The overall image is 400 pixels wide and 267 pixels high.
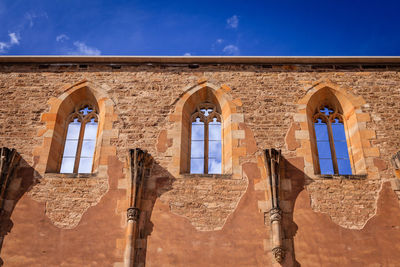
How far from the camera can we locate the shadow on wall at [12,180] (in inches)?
410

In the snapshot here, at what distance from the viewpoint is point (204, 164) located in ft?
37.2

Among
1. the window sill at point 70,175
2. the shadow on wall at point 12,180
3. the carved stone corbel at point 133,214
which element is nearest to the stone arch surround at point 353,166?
the carved stone corbel at point 133,214

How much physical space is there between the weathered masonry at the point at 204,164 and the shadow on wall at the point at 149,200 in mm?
24

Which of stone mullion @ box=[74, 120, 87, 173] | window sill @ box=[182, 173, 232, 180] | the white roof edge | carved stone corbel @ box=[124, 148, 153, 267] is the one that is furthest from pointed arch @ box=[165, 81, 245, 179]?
stone mullion @ box=[74, 120, 87, 173]

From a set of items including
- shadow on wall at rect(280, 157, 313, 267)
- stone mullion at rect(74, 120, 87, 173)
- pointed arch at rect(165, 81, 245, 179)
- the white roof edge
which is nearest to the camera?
shadow on wall at rect(280, 157, 313, 267)

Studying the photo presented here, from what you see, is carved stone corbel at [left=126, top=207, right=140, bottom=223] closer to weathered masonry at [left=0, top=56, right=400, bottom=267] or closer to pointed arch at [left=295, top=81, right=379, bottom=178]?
weathered masonry at [left=0, top=56, right=400, bottom=267]

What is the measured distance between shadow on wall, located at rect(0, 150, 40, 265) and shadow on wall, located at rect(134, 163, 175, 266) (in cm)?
235

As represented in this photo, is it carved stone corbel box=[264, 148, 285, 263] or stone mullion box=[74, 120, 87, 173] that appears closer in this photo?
carved stone corbel box=[264, 148, 285, 263]

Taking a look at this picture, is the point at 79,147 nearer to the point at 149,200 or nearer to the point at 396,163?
the point at 149,200

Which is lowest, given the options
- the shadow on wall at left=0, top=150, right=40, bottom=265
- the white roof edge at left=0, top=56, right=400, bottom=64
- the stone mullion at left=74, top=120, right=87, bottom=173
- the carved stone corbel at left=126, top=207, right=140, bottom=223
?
the carved stone corbel at left=126, top=207, right=140, bottom=223

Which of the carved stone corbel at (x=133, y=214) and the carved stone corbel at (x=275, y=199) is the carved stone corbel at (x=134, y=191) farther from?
the carved stone corbel at (x=275, y=199)

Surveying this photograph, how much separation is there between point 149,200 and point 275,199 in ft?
8.18

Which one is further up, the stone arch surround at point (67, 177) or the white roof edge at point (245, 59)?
the white roof edge at point (245, 59)

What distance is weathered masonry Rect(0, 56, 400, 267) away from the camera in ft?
32.7
